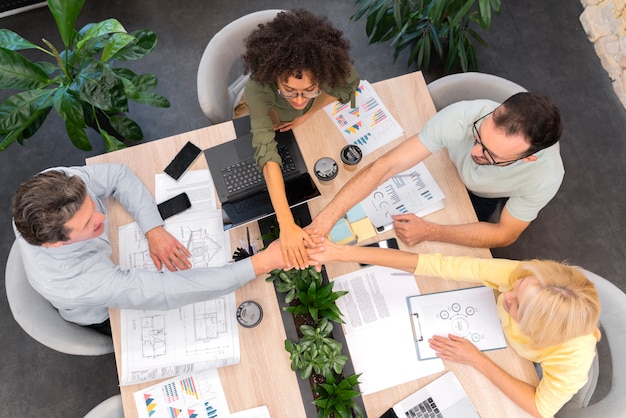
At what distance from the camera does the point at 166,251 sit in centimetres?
180

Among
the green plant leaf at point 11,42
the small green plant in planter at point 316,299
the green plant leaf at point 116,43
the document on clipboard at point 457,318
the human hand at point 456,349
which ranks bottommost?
the human hand at point 456,349

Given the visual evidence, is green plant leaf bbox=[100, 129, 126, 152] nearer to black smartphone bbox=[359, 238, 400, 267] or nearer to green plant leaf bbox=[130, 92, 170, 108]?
green plant leaf bbox=[130, 92, 170, 108]

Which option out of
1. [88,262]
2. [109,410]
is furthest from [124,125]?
[109,410]

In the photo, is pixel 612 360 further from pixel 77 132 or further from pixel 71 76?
pixel 71 76

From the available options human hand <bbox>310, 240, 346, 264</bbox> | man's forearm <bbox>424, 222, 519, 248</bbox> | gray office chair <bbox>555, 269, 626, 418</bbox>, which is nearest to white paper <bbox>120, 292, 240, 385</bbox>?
human hand <bbox>310, 240, 346, 264</bbox>

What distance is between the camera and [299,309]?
167 cm

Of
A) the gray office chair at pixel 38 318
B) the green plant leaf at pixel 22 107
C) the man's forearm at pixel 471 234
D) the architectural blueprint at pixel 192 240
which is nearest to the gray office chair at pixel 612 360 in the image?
the man's forearm at pixel 471 234

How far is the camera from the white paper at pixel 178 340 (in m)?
1.66

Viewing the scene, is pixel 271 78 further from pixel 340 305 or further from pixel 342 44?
pixel 340 305

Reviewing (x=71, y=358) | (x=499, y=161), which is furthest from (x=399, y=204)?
(x=71, y=358)

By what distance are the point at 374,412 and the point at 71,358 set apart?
5.86 ft

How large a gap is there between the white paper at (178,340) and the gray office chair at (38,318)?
0.20 meters

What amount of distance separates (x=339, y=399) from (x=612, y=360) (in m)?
0.98

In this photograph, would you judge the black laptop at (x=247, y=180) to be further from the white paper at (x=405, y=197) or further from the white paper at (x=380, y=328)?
the white paper at (x=380, y=328)
